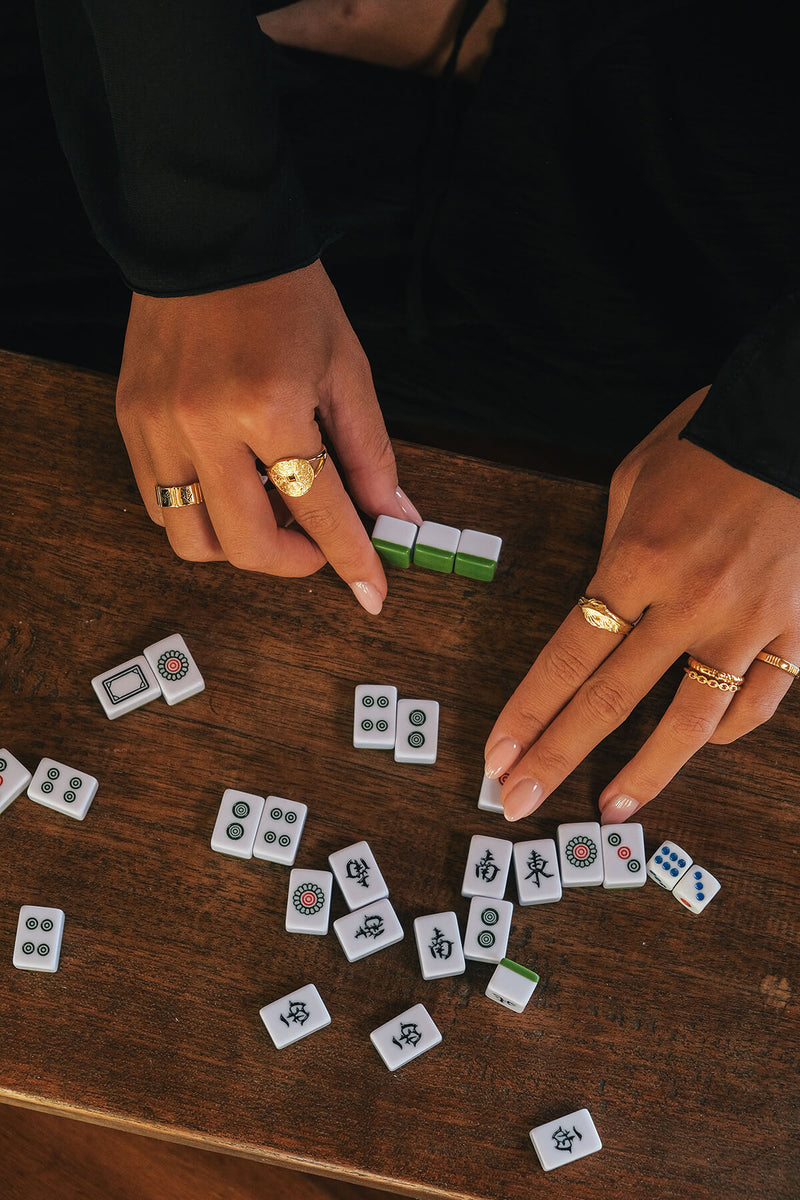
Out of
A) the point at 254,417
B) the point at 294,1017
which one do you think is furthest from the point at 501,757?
the point at 254,417

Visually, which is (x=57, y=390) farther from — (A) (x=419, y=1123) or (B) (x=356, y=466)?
(A) (x=419, y=1123)

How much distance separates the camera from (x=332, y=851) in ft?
3.41

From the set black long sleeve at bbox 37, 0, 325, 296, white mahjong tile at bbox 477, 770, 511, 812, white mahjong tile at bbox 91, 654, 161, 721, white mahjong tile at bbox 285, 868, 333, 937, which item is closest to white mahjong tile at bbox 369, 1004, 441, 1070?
white mahjong tile at bbox 285, 868, 333, 937

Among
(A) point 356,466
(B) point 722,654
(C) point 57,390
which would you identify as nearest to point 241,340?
(A) point 356,466

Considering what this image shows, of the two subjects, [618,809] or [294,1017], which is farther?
[618,809]

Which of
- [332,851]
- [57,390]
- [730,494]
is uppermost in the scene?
[730,494]

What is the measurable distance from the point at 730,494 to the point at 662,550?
0.33 feet

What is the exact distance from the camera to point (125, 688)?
1088 millimetres

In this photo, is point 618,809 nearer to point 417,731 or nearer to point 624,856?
point 624,856

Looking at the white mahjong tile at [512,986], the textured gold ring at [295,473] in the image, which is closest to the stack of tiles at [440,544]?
the textured gold ring at [295,473]

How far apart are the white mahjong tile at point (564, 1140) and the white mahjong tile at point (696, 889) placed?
0.25 metres

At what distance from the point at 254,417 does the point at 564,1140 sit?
831 mm

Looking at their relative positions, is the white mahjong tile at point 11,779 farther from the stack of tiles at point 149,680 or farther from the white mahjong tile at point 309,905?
the white mahjong tile at point 309,905

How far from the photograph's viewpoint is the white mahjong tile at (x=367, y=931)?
0.99 m
